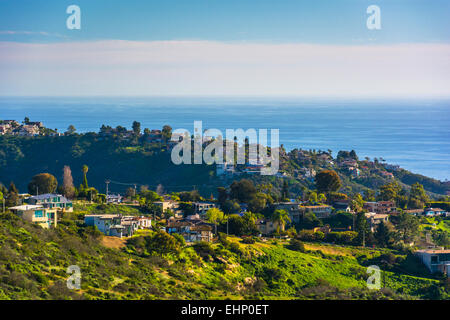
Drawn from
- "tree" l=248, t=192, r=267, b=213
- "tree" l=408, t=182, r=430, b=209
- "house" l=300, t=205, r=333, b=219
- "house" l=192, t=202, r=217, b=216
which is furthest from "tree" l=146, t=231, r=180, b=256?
"tree" l=408, t=182, r=430, b=209

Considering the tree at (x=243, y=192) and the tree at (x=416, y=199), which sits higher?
the tree at (x=243, y=192)

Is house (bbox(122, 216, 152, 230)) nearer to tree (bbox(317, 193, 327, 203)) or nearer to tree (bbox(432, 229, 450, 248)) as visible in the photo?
tree (bbox(317, 193, 327, 203))

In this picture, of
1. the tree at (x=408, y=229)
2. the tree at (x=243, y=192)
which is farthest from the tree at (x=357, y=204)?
the tree at (x=243, y=192)

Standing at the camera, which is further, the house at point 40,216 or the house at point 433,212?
the house at point 433,212

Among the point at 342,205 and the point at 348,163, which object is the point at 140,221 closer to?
the point at 342,205

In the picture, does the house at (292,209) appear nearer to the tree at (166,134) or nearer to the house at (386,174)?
the house at (386,174)
